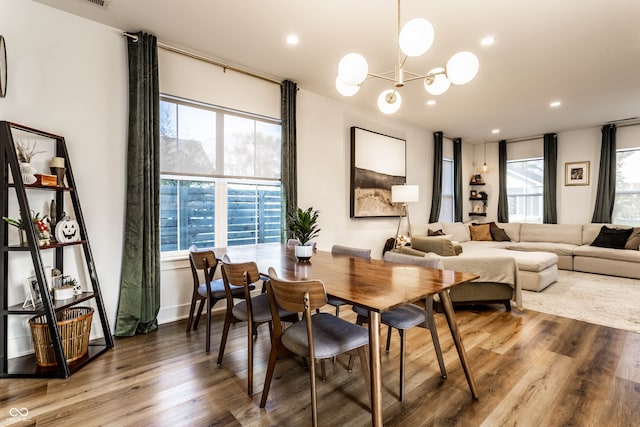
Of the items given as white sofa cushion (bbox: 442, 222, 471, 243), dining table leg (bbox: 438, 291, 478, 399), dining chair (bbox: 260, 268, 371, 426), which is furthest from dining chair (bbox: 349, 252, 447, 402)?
white sofa cushion (bbox: 442, 222, 471, 243)

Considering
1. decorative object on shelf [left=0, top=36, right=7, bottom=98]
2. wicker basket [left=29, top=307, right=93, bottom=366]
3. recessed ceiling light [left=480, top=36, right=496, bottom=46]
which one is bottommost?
wicker basket [left=29, top=307, right=93, bottom=366]

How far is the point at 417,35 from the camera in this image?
175cm

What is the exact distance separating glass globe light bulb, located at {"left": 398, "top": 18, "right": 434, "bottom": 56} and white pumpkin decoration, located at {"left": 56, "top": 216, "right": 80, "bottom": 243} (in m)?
2.74

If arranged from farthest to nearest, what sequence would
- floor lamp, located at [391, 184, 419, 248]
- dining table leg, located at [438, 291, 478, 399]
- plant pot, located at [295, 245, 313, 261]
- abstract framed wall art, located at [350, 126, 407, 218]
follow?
floor lamp, located at [391, 184, 419, 248]
abstract framed wall art, located at [350, 126, 407, 218]
plant pot, located at [295, 245, 313, 261]
dining table leg, located at [438, 291, 478, 399]

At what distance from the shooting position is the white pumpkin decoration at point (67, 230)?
2.45m

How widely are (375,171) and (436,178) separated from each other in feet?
6.63

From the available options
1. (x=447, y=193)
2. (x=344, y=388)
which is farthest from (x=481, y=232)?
(x=344, y=388)

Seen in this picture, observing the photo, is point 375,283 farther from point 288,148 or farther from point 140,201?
point 288,148

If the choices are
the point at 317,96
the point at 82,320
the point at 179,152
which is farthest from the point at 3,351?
the point at 317,96

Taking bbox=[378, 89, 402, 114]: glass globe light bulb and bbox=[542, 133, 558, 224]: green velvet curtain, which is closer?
bbox=[378, 89, 402, 114]: glass globe light bulb

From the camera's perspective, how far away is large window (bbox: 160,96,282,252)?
3316 millimetres

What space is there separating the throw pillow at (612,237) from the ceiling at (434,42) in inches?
90.4

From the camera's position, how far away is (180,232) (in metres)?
3.41

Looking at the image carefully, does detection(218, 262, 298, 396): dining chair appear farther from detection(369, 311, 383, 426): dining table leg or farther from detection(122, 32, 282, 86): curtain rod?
detection(122, 32, 282, 86): curtain rod
